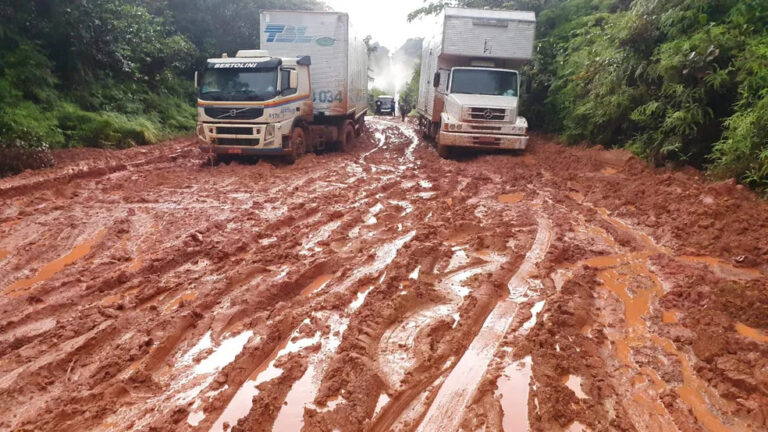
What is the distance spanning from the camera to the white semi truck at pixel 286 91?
10.9m

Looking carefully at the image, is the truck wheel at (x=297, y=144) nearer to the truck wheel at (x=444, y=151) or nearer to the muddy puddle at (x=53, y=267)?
the truck wheel at (x=444, y=151)

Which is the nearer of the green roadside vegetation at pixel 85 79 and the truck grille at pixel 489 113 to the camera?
the green roadside vegetation at pixel 85 79

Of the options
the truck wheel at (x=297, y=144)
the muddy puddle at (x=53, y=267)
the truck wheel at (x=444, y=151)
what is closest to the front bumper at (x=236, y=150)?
the truck wheel at (x=297, y=144)

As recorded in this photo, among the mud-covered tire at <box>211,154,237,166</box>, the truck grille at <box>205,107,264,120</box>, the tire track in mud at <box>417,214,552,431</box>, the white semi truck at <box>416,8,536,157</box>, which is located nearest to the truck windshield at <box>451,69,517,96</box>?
the white semi truck at <box>416,8,536,157</box>

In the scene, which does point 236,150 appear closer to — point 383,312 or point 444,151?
point 444,151

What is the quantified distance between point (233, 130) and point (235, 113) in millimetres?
398

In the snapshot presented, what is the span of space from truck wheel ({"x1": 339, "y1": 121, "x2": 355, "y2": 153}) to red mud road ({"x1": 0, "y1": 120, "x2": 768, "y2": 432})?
21.0 feet

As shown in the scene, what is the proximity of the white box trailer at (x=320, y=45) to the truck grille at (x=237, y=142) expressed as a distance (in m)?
3.05

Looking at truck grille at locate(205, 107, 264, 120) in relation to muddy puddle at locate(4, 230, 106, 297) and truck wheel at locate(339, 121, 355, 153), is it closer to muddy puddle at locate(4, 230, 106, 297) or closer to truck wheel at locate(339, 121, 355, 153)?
truck wheel at locate(339, 121, 355, 153)

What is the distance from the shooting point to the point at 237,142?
11.1 metres

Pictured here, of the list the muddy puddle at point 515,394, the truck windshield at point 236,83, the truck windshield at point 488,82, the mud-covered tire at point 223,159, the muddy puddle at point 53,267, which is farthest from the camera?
the truck windshield at point 488,82

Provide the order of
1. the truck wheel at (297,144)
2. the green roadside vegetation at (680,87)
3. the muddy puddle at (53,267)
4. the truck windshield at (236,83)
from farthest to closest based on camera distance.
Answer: the truck wheel at (297,144) < the truck windshield at (236,83) < the green roadside vegetation at (680,87) < the muddy puddle at (53,267)

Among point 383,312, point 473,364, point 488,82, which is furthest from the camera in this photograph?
A: point 488,82

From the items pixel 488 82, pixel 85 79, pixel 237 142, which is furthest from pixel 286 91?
pixel 85 79
